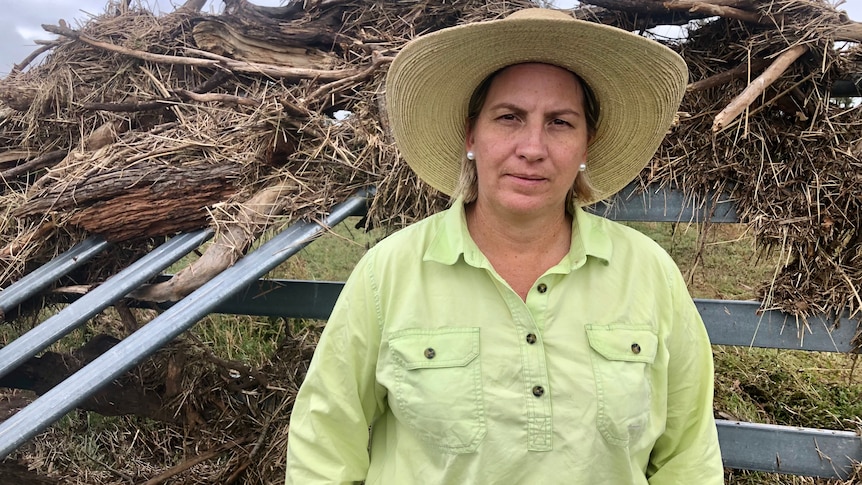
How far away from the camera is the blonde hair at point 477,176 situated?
66.3 inches

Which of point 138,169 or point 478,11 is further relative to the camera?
point 478,11

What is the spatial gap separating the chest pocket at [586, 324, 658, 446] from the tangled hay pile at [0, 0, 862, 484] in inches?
40.8

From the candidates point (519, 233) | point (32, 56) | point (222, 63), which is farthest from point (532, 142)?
point (32, 56)

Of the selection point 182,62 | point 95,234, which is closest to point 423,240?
point 95,234

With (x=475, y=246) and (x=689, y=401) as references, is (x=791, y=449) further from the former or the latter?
(x=475, y=246)

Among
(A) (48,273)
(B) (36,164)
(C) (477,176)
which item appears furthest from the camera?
(B) (36,164)

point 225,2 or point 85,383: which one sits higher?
point 225,2

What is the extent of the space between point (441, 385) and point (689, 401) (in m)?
0.68

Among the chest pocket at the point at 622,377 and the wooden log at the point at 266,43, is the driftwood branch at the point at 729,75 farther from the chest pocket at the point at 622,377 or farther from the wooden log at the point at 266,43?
the wooden log at the point at 266,43

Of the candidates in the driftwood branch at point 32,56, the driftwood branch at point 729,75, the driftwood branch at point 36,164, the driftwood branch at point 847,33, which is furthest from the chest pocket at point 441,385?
the driftwood branch at point 32,56

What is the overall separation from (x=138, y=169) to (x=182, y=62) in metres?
0.99

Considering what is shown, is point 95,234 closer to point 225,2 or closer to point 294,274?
point 225,2

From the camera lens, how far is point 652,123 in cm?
177

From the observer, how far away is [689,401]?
158 centimetres
